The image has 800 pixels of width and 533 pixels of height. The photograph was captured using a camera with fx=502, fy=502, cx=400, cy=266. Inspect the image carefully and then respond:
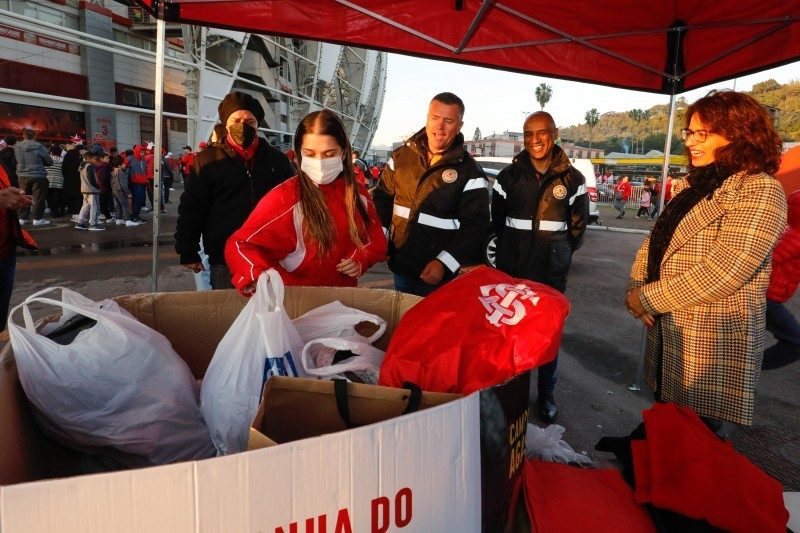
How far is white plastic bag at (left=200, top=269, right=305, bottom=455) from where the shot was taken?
4.24 ft

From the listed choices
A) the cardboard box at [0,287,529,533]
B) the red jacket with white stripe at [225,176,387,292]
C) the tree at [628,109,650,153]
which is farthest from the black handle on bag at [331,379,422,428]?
the tree at [628,109,650,153]

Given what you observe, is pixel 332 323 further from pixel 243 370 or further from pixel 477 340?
pixel 477 340

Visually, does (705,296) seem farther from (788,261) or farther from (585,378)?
(585,378)

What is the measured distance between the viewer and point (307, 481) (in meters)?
0.81

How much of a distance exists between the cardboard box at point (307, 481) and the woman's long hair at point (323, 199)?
1.09m

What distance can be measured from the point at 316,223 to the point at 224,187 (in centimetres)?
127

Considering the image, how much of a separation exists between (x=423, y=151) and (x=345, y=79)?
148 ft

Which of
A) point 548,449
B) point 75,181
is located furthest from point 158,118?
point 75,181

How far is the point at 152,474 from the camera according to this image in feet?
2.39

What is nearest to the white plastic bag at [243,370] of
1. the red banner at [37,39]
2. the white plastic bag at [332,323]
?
the white plastic bag at [332,323]

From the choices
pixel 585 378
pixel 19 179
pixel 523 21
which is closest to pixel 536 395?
pixel 585 378

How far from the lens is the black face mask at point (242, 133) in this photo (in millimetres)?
2967

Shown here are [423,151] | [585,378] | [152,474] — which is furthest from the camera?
[585,378]

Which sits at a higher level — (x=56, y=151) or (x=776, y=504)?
(x=56, y=151)
